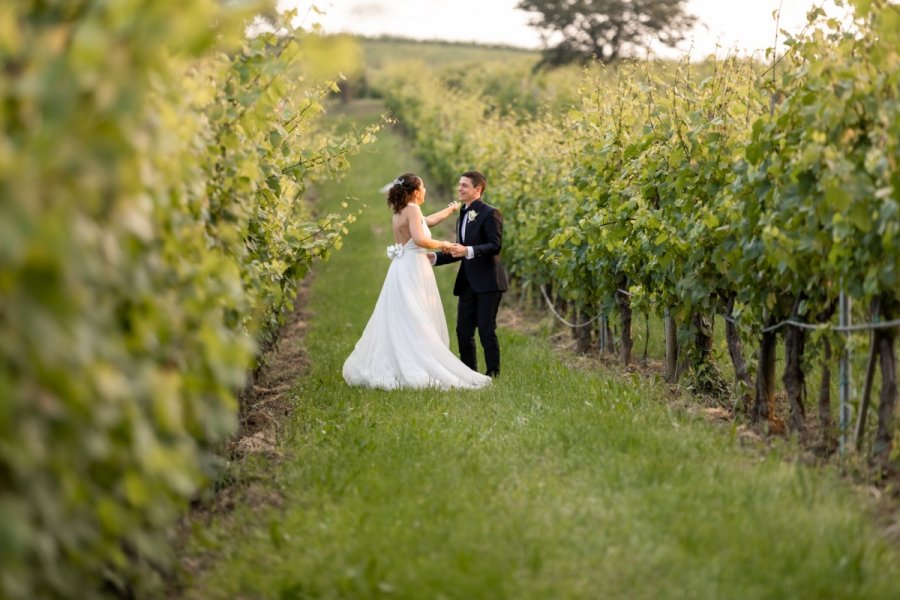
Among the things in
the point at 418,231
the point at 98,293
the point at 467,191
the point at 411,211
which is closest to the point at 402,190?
the point at 411,211

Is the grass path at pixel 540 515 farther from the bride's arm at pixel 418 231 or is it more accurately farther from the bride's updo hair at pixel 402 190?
the bride's updo hair at pixel 402 190

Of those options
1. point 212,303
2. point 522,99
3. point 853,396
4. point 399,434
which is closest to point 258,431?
point 399,434

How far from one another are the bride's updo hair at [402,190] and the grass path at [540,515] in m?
2.38

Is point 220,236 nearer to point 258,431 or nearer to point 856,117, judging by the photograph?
point 258,431

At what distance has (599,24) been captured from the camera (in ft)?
184

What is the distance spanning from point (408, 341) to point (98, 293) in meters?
6.16

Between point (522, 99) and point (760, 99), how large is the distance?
41051 millimetres

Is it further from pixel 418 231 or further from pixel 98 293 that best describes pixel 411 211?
pixel 98 293

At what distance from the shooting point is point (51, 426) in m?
3.00

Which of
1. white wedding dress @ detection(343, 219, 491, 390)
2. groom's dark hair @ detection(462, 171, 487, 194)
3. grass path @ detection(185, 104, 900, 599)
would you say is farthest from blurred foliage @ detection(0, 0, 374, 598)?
groom's dark hair @ detection(462, 171, 487, 194)

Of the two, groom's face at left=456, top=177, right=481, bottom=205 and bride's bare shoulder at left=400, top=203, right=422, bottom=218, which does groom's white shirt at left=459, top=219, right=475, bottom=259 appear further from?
bride's bare shoulder at left=400, top=203, right=422, bottom=218

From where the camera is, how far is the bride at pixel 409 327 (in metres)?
9.14

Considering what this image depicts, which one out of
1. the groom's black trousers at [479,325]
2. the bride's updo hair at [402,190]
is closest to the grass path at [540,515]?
the groom's black trousers at [479,325]

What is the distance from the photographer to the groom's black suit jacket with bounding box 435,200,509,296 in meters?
9.55
